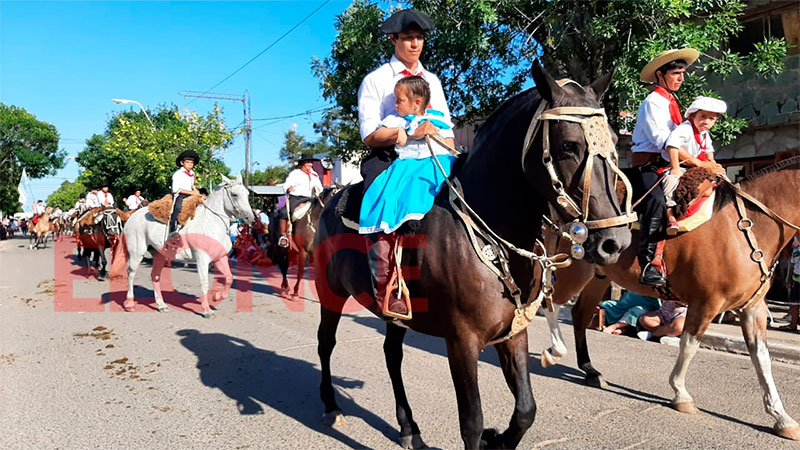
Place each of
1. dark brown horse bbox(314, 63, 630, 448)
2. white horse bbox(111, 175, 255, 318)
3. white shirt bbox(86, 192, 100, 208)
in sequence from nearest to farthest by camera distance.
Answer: dark brown horse bbox(314, 63, 630, 448) → white horse bbox(111, 175, 255, 318) → white shirt bbox(86, 192, 100, 208)

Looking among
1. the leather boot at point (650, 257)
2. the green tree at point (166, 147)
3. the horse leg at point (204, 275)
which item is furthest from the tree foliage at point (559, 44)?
the green tree at point (166, 147)

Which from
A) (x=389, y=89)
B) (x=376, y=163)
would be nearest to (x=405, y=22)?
(x=389, y=89)

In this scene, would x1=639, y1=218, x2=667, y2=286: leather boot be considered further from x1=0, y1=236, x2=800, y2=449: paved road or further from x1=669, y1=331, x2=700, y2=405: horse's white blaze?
x1=0, y1=236, x2=800, y2=449: paved road

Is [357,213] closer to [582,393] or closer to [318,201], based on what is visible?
[582,393]

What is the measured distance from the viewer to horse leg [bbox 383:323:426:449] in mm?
3951

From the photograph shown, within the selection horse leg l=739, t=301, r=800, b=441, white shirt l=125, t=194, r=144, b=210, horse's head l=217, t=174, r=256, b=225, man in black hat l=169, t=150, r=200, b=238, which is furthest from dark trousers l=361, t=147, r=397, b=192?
white shirt l=125, t=194, r=144, b=210

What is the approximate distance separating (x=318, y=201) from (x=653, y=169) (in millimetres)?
7091

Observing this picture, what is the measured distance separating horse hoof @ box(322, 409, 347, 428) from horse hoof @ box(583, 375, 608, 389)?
8.40 ft

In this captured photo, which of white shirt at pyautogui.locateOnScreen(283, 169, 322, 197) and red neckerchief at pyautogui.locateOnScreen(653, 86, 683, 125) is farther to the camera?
white shirt at pyautogui.locateOnScreen(283, 169, 322, 197)

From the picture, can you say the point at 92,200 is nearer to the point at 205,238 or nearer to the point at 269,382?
the point at 205,238

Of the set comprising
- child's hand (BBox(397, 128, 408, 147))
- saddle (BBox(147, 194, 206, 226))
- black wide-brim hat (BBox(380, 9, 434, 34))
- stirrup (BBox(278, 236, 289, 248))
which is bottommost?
stirrup (BBox(278, 236, 289, 248))

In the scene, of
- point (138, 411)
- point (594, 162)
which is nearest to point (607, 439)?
point (594, 162)

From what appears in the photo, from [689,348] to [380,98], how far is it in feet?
11.3

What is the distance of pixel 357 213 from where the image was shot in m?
3.76
